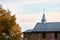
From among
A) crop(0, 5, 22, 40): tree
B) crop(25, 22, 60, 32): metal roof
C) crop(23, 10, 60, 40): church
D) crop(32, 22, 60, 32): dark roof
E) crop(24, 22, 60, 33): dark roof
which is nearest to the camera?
crop(0, 5, 22, 40): tree

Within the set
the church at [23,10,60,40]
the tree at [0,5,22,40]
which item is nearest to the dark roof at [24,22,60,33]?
the church at [23,10,60,40]

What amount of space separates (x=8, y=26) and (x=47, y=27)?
24655 millimetres

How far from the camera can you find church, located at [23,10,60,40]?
73750 millimetres

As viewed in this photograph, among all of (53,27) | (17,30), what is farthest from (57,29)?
(17,30)

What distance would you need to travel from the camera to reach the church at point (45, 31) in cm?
7375

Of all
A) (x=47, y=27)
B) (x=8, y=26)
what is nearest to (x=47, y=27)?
(x=47, y=27)

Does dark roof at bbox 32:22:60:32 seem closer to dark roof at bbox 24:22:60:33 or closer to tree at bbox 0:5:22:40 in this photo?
dark roof at bbox 24:22:60:33

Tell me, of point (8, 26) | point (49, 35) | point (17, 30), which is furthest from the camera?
point (49, 35)

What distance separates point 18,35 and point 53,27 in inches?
830

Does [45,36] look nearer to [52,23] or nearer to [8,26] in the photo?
[52,23]

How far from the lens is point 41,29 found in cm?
7525

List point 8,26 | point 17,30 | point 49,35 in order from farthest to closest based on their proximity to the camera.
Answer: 1. point 49,35
2. point 17,30
3. point 8,26

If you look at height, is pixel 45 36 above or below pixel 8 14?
below

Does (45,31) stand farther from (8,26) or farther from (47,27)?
(8,26)
